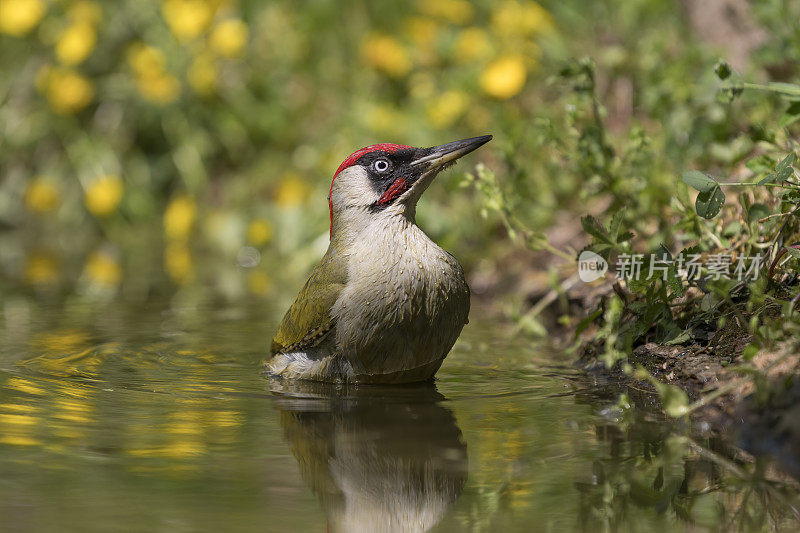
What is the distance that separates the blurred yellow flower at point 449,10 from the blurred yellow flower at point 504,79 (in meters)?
1.99

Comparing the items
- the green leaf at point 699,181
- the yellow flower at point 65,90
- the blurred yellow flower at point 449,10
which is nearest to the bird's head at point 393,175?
the green leaf at point 699,181

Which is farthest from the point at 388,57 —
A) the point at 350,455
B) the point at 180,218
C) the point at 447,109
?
the point at 350,455

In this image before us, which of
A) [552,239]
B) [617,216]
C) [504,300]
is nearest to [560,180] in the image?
[552,239]

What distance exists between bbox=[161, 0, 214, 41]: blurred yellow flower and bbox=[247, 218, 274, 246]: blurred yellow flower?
1.89m

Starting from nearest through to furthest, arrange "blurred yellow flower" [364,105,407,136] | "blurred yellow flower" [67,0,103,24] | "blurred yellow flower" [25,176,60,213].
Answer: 1. "blurred yellow flower" [364,105,407,136]
2. "blurred yellow flower" [25,176,60,213]
3. "blurred yellow flower" [67,0,103,24]

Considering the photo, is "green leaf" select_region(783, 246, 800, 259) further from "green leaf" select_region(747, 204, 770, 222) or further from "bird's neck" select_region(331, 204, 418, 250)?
"bird's neck" select_region(331, 204, 418, 250)

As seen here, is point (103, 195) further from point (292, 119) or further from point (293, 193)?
point (293, 193)

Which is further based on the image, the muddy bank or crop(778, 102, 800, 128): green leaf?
crop(778, 102, 800, 128): green leaf

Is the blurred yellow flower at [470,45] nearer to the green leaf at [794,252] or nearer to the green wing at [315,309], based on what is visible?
the green wing at [315,309]

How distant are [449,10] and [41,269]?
379 centimetres

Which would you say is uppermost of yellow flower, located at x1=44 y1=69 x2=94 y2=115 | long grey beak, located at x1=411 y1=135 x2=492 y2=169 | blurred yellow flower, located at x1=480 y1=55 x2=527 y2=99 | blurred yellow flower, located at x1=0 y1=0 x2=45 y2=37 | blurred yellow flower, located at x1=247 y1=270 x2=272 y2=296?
blurred yellow flower, located at x1=0 y1=0 x2=45 y2=37

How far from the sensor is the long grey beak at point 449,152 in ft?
14.4

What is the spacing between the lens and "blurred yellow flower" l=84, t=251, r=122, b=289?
732 centimetres

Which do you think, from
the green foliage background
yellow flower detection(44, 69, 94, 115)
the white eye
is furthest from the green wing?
yellow flower detection(44, 69, 94, 115)
